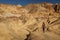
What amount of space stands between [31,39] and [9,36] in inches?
359

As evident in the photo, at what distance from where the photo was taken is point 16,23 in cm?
4891

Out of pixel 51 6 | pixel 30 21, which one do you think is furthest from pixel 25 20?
pixel 51 6

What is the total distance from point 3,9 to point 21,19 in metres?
11.7

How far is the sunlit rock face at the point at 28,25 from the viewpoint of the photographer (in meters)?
23.0

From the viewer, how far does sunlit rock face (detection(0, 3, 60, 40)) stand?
22998mm

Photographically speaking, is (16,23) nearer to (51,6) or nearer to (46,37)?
(46,37)

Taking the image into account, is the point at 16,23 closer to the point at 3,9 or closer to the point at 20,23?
the point at 20,23

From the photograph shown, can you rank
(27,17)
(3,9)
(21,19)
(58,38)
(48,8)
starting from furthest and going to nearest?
(48,8)
(3,9)
(27,17)
(21,19)
(58,38)

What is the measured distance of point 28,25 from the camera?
52469 millimetres

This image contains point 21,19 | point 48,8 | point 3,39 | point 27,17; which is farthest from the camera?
point 48,8

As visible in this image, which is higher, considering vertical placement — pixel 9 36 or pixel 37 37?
pixel 37 37

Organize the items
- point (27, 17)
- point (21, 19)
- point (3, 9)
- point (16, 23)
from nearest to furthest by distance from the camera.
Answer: point (16, 23) < point (21, 19) < point (27, 17) < point (3, 9)

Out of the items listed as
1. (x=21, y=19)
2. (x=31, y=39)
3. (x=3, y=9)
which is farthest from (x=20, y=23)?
(x=31, y=39)

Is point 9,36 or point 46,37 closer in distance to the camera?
point 46,37
